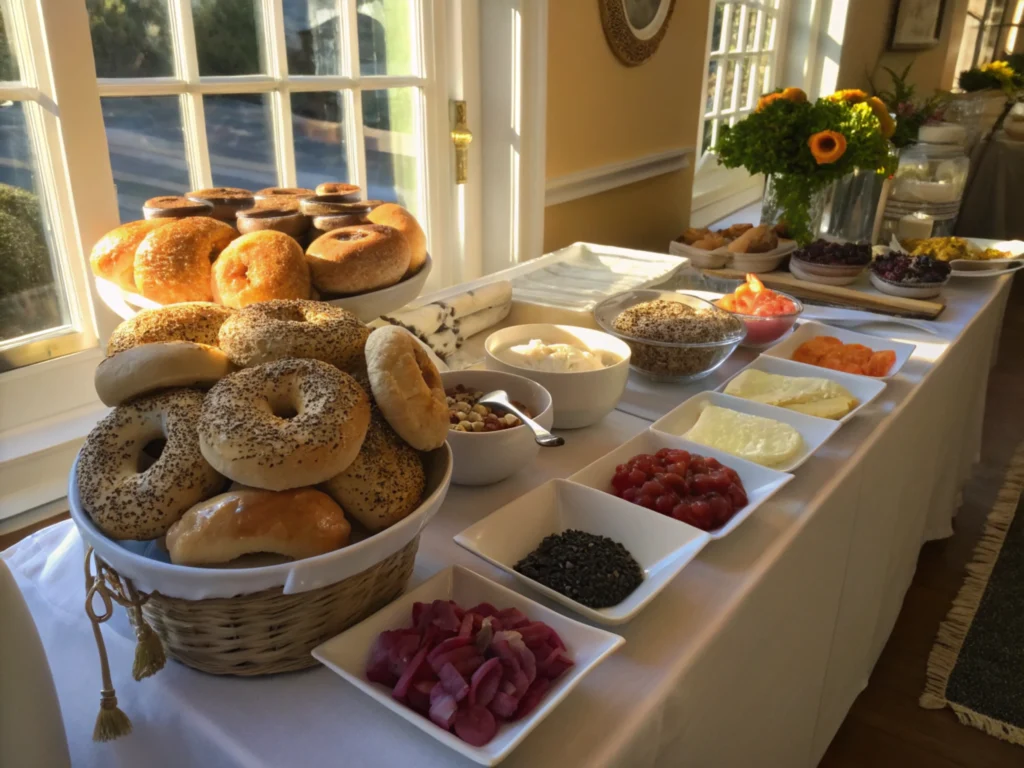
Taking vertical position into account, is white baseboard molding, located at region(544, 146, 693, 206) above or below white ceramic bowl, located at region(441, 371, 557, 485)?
above

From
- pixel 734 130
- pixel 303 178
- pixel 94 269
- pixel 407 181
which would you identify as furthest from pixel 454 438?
pixel 734 130

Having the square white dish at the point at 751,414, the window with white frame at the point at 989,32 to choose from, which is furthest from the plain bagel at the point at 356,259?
the window with white frame at the point at 989,32

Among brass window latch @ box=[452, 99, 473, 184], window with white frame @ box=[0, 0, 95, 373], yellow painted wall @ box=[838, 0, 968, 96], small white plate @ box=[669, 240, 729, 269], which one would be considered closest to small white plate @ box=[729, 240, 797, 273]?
small white plate @ box=[669, 240, 729, 269]

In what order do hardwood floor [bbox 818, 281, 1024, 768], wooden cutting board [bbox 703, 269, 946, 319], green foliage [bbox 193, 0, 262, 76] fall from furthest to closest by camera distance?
1. wooden cutting board [bbox 703, 269, 946, 319]
2. hardwood floor [bbox 818, 281, 1024, 768]
3. green foliage [bbox 193, 0, 262, 76]

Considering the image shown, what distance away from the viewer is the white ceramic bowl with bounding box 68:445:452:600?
0.49m

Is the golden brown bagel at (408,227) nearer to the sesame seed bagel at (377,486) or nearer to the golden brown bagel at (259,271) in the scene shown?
the golden brown bagel at (259,271)

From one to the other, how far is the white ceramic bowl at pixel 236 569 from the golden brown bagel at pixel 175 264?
0.31 meters

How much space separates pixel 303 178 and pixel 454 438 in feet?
2.78

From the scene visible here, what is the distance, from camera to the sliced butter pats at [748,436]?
2.96ft

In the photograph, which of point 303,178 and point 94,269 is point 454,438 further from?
point 303,178

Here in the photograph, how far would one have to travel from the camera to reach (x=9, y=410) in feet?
3.63

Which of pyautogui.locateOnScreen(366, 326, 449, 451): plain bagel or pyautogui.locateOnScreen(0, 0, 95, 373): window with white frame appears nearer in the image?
pyautogui.locateOnScreen(366, 326, 449, 451): plain bagel

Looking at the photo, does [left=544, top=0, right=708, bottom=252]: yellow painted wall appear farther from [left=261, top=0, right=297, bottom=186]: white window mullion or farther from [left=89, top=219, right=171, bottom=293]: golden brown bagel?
[left=89, top=219, right=171, bottom=293]: golden brown bagel

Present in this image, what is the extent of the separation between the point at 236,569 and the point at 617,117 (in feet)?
5.87
